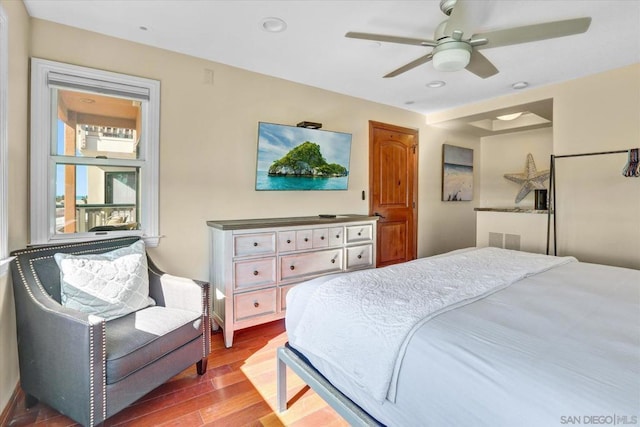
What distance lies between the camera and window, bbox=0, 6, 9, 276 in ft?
5.32

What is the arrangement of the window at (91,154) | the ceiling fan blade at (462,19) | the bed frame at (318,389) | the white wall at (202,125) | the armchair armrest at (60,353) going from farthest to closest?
the white wall at (202,125) < the window at (91,154) < the ceiling fan blade at (462,19) < the armchair armrest at (60,353) < the bed frame at (318,389)

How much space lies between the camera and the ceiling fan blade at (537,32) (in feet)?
5.37

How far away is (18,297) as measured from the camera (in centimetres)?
173

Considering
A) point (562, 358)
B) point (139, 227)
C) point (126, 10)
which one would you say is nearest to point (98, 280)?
point (139, 227)

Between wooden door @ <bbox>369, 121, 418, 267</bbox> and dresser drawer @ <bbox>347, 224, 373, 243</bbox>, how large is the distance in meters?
0.72

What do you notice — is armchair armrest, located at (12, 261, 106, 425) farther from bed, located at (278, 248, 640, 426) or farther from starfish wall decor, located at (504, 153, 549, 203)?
starfish wall decor, located at (504, 153, 549, 203)

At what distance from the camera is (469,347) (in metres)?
1.00

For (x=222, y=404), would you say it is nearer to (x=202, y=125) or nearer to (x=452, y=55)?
(x=202, y=125)

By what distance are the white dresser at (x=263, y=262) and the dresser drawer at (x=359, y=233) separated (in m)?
0.06

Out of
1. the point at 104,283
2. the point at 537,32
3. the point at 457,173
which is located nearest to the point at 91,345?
the point at 104,283

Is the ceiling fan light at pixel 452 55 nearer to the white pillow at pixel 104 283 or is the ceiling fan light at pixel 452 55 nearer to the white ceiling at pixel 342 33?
the white ceiling at pixel 342 33

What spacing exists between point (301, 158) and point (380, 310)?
2.41m

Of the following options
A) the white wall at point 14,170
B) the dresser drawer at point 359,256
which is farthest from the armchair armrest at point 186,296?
the dresser drawer at point 359,256

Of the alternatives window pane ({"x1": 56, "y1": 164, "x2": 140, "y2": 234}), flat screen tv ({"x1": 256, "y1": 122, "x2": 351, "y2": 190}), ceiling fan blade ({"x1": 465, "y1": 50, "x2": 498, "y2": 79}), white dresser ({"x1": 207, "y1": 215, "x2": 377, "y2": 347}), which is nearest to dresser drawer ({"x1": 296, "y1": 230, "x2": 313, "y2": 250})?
white dresser ({"x1": 207, "y1": 215, "x2": 377, "y2": 347})
